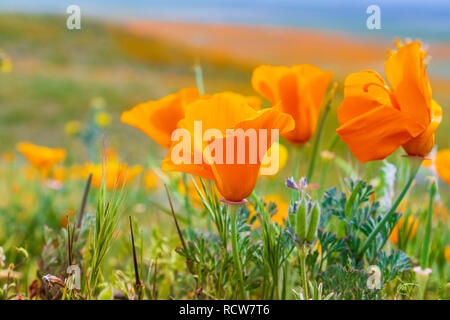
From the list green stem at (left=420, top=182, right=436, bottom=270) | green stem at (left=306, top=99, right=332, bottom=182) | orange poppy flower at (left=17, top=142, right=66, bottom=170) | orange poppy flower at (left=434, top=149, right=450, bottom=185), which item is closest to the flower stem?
green stem at (left=306, top=99, right=332, bottom=182)

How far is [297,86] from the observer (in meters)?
0.73

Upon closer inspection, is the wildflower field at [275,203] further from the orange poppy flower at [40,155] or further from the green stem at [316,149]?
the orange poppy flower at [40,155]

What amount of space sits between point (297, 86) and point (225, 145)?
0.24 meters

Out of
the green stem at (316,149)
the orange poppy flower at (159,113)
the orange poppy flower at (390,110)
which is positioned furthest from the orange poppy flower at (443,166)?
the orange poppy flower at (159,113)

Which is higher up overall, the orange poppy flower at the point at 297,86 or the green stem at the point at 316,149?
the orange poppy flower at the point at 297,86

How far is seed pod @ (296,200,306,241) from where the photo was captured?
53 cm

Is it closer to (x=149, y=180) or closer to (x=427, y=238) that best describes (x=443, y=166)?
(x=427, y=238)

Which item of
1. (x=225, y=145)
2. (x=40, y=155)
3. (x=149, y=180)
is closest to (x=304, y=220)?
(x=225, y=145)

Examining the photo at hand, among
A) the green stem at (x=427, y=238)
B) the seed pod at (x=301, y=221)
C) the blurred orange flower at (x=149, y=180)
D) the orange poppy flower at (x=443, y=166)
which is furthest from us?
the blurred orange flower at (x=149, y=180)

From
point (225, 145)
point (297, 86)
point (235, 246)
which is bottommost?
point (235, 246)

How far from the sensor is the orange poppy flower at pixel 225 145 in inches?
21.2

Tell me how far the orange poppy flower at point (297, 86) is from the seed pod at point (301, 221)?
0.76 feet

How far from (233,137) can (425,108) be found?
241 mm

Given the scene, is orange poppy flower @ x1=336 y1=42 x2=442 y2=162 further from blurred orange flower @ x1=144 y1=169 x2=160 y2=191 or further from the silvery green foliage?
blurred orange flower @ x1=144 y1=169 x2=160 y2=191
